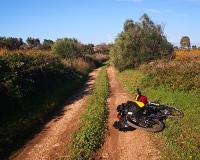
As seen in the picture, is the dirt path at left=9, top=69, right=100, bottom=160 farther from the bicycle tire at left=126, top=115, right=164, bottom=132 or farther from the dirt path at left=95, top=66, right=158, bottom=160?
the bicycle tire at left=126, top=115, right=164, bottom=132

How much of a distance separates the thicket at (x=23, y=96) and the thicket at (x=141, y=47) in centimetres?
1109

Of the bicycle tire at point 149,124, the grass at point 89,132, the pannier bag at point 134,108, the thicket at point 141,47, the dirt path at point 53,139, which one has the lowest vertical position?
the dirt path at point 53,139

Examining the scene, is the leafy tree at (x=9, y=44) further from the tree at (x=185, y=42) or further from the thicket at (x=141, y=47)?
the tree at (x=185, y=42)

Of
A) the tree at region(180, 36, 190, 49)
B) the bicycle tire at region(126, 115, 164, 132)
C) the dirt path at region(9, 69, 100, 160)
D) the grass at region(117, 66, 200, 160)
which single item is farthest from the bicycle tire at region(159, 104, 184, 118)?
the tree at region(180, 36, 190, 49)

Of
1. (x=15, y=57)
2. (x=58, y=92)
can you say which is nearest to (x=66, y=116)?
(x=58, y=92)

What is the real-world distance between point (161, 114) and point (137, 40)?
59.2 ft

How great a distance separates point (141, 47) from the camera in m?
26.3

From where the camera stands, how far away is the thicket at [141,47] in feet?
85.7

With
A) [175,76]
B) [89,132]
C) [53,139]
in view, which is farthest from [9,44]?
[89,132]

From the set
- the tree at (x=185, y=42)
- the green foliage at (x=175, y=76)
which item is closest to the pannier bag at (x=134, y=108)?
the green foliage at (x=175, y=76)

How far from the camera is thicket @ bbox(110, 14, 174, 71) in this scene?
26.1 m

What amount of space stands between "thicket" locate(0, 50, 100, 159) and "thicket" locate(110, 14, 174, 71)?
11087 millimetres

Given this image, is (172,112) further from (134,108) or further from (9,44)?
(9,44)

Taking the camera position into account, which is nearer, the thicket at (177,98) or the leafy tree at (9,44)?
the thicket at (177,98)
